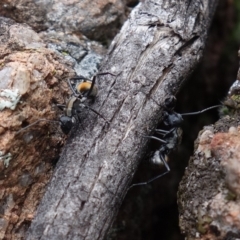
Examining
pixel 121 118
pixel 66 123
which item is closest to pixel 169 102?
pixel 121 118

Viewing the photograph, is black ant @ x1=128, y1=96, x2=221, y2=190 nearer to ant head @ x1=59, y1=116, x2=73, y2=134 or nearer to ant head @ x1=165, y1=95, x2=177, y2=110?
ant head @ x1=165, y1=95, x2=177, y2=110

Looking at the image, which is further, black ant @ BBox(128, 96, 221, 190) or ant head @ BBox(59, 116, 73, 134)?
black ant @ BBox(128, 96, 221, 190)

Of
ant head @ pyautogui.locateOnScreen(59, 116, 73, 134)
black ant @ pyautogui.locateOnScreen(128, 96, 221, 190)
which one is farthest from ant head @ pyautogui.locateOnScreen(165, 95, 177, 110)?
ant head @ pyautogui.locateOnScreen(59, 116, 73, 134)

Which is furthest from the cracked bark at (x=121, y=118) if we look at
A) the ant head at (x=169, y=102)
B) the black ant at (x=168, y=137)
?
the black ant at (x=168, y=137)

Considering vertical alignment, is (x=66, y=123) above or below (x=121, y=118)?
above

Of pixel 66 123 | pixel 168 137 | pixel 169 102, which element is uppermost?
pixel 66 123

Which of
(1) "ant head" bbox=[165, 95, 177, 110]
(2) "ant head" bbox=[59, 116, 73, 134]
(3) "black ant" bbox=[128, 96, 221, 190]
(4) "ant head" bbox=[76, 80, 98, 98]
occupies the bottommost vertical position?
(3) "black ant" bbox=[128, 96, 221, 190]

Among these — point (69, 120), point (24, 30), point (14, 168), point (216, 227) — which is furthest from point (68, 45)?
point (216, 227)

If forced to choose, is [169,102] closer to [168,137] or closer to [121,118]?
[121,118]
